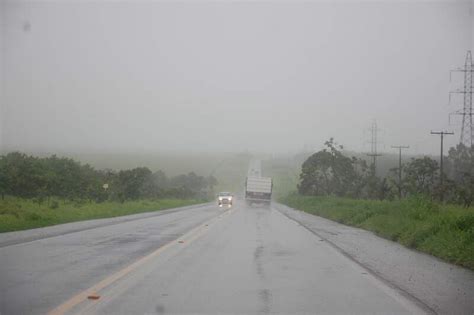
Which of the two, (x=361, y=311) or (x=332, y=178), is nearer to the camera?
(x=361, y=311)

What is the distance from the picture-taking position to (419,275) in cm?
1120

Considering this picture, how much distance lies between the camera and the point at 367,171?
200 feet

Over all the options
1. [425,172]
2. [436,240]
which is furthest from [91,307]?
[425,172]

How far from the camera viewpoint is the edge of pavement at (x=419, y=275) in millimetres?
8516

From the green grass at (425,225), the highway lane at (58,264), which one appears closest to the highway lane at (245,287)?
the highway lane at (58,264)

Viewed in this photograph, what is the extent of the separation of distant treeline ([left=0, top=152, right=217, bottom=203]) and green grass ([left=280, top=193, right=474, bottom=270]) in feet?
69.4

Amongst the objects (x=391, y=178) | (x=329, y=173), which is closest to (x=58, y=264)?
(x=391, y=178)

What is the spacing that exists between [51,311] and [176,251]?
7.52 metres

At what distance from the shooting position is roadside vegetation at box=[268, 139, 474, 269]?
54.5ft

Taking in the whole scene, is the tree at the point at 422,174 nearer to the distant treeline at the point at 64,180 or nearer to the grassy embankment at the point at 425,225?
the grassy embankment at the point at 425,225

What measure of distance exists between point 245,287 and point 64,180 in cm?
5169

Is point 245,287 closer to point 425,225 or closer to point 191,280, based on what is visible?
point 191,280

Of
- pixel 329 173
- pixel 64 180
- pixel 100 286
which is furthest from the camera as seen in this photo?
pixel 329 173

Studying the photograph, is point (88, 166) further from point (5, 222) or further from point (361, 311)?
point (361, 311)
